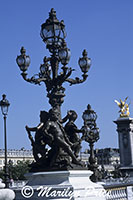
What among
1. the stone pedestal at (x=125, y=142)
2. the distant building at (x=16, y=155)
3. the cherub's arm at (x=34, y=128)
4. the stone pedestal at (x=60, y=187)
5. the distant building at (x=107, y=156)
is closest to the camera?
the stone pedestal at (x=60, y=187)

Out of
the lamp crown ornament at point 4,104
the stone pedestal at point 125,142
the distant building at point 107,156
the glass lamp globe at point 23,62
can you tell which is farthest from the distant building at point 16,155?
the glass lamp globe at point 23,62

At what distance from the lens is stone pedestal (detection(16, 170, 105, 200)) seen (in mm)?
11016

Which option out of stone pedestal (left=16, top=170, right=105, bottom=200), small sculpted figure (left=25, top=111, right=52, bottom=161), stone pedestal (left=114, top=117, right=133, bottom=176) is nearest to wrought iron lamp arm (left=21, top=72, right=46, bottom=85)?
small sculpted figure (left=25, top=111, right=52, bottom=161)

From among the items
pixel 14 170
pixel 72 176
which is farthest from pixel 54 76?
pixel 14 170

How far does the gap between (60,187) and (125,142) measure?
67692mm

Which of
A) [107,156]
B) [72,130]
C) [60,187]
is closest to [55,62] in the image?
[72,130]

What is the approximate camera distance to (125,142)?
254 ft

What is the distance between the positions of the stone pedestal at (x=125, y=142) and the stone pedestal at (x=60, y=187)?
64.7 m

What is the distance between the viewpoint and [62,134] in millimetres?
12172

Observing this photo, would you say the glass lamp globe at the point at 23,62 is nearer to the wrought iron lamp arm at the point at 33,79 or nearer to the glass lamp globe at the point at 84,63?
the wrought iron lamp arm at the point at 33,79

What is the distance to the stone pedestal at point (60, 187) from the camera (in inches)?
434

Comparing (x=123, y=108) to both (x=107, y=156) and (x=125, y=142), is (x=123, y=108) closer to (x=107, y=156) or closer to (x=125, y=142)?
(x=125, y=142)

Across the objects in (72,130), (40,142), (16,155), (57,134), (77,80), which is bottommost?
(40,142)

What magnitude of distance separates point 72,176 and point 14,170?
74774mm
